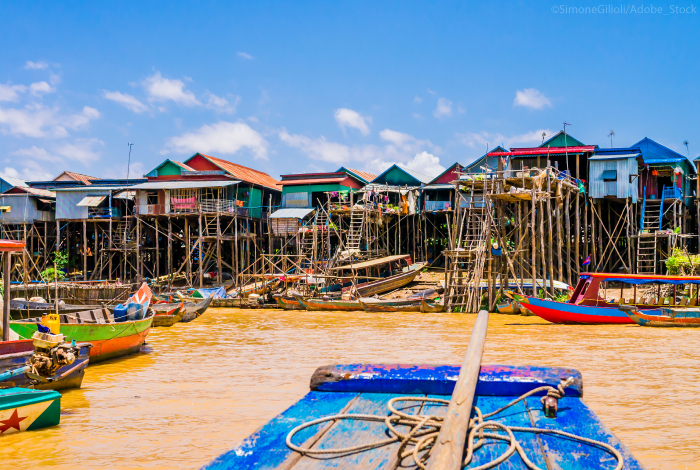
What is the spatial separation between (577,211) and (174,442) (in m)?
26.4

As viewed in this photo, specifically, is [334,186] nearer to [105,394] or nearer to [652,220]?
[652,220]

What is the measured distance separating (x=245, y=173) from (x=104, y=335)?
28571mm

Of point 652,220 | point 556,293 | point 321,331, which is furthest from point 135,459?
point 652,220

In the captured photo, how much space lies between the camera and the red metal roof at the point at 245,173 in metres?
39.3

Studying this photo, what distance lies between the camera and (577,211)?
1187 inches

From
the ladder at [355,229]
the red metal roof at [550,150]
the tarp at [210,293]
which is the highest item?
the red metal roof at [550,150]

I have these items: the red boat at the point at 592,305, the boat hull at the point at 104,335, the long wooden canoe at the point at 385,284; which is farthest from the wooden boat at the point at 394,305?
the boat hull at the point at 104,335

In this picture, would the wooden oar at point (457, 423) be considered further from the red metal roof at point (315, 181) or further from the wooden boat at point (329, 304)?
the red metal roof at point (315, 181)

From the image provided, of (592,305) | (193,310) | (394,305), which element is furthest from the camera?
Result: (394,305)

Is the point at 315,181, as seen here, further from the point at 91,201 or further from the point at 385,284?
the point at 91,201

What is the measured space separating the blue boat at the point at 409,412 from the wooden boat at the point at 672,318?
17892mm

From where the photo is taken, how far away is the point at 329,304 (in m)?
27.1

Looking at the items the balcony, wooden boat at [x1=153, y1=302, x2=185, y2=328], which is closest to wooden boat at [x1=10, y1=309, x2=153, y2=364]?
wooden boat at [x1=153, y1=302, x2=185, y2=328]

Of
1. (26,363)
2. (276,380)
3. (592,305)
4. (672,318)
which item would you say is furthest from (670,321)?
(26,363)
